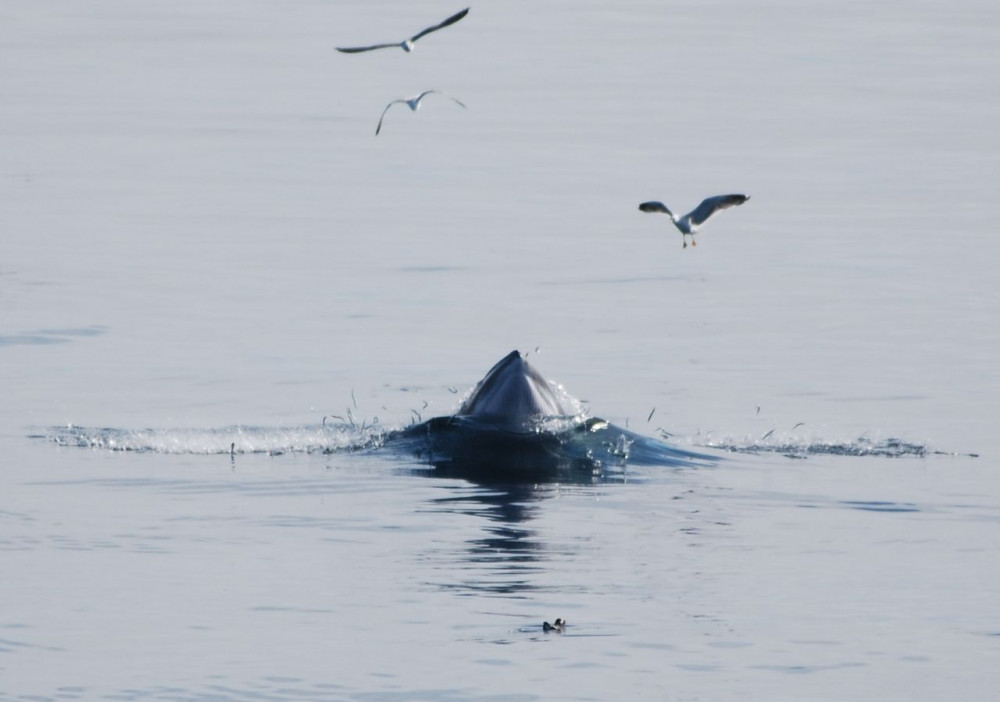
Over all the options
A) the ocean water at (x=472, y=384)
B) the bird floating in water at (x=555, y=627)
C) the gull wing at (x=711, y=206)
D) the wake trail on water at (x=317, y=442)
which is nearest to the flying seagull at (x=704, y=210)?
the gull wing at (x=711, y=206)

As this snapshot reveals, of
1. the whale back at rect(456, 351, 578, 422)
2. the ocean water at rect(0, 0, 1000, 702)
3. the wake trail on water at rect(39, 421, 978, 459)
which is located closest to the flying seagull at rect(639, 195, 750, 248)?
the ocean water at rect(0, 0, 1000, 702)

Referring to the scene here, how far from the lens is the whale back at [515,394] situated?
27281 millimetres

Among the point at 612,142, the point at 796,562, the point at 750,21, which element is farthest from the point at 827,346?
the point at 750,21

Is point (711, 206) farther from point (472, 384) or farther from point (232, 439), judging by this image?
point (472, 384)

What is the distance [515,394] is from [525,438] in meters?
0.59

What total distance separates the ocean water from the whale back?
1.08 m

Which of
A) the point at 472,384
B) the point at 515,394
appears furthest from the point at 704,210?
the point at 472,384

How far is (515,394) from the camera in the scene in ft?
89.7

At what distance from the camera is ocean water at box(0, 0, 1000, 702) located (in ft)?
61.6

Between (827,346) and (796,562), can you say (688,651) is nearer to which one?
(796,562)

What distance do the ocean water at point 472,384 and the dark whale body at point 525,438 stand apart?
1.46ft

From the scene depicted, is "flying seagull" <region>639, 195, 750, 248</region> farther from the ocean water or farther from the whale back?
the whale back

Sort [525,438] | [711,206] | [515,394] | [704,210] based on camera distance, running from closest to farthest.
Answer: [704,210], [711,206], [525,438], [515,394]

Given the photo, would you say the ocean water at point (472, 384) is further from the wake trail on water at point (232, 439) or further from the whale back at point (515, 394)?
the whale back at point (515, 394)
